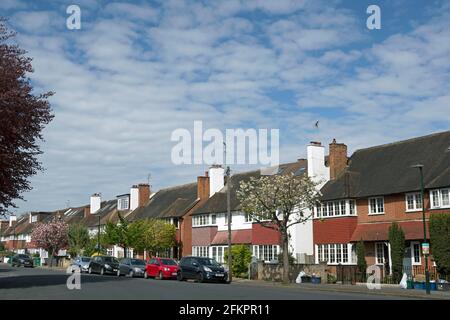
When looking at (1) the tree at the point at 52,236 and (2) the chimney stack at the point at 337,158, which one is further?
(1) the tree at the point at 52,236

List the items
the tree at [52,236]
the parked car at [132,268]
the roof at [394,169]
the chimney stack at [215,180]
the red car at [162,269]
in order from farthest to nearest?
the tree at [52,236] → the chimney stack at [215,180] → the parked car at [132,268] → the red car at [162,269] → the roof at [394,169]

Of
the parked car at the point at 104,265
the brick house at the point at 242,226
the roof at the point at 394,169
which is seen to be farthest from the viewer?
the parked car at the point at 104,265

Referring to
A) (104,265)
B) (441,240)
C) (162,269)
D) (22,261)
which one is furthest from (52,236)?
(441,240)

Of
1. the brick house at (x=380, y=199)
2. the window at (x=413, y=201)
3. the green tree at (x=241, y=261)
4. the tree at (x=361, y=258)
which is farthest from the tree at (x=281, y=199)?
the green tree at (x=241, y=261)

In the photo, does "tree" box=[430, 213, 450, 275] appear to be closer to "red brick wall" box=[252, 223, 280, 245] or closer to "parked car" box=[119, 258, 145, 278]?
"red brick wall" box=[252, 223, 280, 245]

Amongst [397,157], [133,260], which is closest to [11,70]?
[133,260]

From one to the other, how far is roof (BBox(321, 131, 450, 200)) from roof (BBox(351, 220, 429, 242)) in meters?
2.00

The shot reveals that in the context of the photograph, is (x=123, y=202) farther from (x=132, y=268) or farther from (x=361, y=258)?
(x=361, y=258)

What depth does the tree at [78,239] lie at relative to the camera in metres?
73.0

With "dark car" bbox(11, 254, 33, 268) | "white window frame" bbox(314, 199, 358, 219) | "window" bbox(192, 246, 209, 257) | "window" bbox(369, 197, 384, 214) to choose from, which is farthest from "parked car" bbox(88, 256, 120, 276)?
"dark car" bbox(11, 254, 33, 268)

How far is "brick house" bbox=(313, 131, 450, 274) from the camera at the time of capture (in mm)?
35844

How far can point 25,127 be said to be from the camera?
1025 inches

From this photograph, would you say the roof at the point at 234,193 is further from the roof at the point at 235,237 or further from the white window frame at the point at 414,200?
the white window frame at the point at 414,200

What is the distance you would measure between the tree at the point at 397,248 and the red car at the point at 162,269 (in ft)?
44.9
